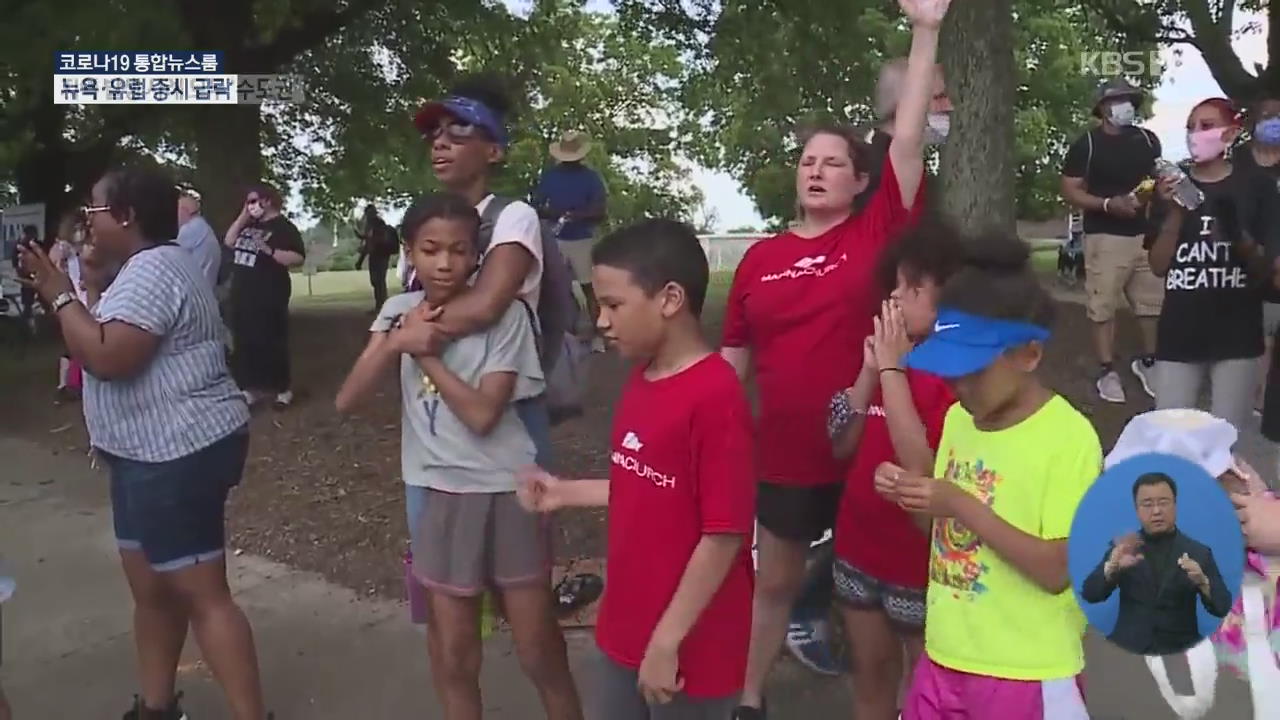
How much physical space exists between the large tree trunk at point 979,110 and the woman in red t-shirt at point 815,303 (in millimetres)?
3218

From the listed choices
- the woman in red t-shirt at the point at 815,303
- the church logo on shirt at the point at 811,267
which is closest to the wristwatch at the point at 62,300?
the woman in red t-shirt at the point at 815,303

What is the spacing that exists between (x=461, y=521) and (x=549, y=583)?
316mm

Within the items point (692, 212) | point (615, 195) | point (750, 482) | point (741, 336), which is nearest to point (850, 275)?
point (741, 336)

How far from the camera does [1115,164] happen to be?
677 cm

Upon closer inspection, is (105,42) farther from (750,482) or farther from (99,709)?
(750,482)

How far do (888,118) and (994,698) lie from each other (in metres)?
1.77

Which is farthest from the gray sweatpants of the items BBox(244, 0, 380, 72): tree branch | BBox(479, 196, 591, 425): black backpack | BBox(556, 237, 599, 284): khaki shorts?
BBox(244, 0, 380, 72): tree branch

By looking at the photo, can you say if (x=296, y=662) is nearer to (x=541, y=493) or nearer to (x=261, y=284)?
(x=541, y=493)

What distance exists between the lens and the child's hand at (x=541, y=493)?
275cm

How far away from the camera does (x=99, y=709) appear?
13.5 ft

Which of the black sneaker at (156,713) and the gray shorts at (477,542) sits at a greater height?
the gray shorts at (477,542)

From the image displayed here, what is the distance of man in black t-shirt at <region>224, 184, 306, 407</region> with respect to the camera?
341 inches

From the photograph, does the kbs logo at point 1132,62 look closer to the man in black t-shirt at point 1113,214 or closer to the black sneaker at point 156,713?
the man in black t-shirt at point 1113,214

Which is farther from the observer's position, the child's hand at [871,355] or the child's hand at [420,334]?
the child's hand at [420,334]
